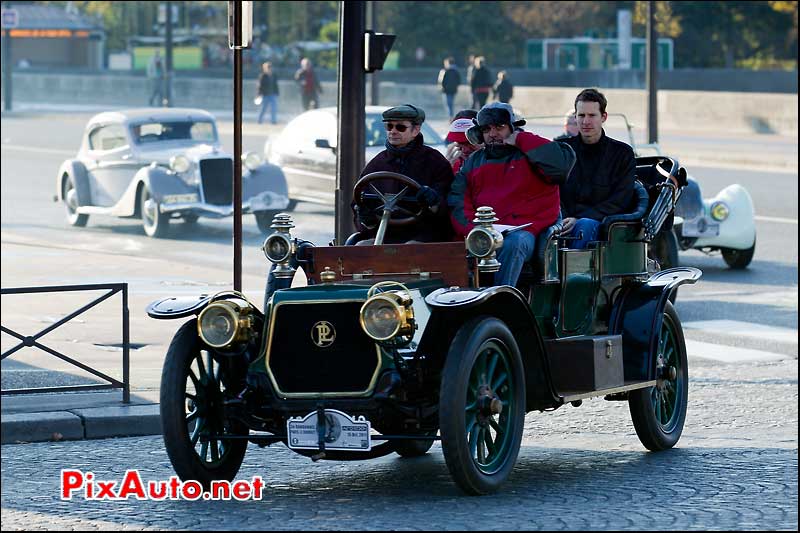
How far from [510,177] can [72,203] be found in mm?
16207

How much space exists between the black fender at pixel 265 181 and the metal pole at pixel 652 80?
8441 millimetres

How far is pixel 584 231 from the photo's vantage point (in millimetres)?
9016

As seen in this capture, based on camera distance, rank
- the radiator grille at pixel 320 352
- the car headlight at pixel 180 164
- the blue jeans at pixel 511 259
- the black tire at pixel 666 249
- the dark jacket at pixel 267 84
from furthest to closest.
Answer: the dark jacket at pixel 267 84, the car headlight at pixel 180 164, the black tire at pixel 666 249, the blue jeans at pixel 511 259, the radiator grille at pixel 320 352

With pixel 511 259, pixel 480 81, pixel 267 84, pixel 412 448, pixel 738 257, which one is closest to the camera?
pixel 511 259

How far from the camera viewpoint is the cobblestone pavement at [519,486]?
23.0 feet

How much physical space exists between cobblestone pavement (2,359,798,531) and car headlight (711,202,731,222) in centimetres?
776

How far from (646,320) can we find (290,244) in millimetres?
2070

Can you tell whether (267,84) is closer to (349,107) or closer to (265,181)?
(265,181)

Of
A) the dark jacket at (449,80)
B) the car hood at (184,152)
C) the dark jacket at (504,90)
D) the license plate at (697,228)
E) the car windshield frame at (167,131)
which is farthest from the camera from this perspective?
the dark jacket at (449,80)

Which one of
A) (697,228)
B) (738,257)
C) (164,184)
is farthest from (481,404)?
(164,184)

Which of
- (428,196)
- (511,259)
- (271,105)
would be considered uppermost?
(271,105)

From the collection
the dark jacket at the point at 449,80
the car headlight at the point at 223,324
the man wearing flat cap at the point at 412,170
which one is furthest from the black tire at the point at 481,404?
the dark jacket at the point at 449,80

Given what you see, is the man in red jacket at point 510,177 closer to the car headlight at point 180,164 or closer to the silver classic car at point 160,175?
the silver classic car at point 160,175

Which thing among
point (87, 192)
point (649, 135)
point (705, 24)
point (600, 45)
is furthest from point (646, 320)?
point (705, 24)
